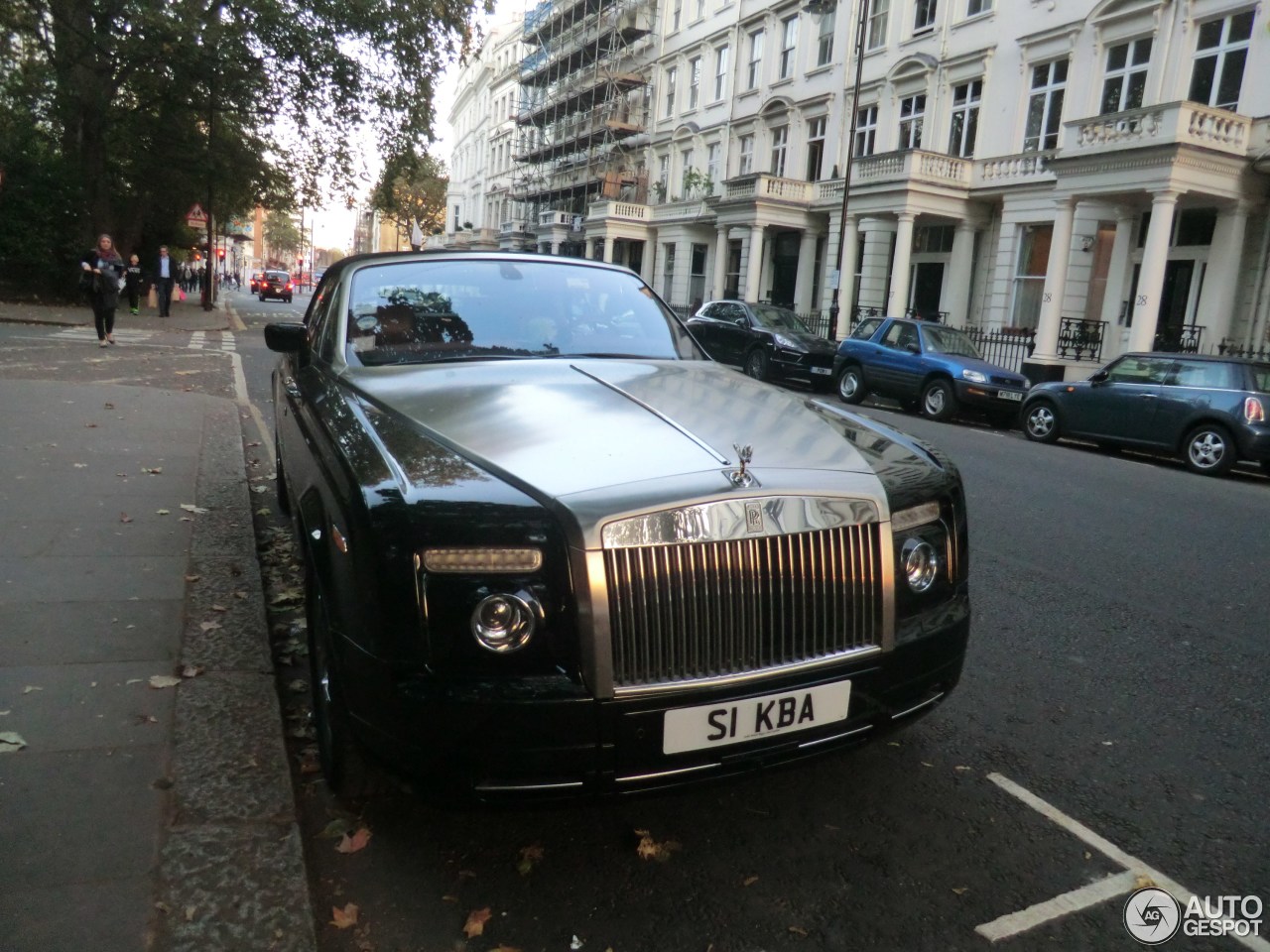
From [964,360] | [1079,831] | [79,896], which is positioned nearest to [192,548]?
[79,896]

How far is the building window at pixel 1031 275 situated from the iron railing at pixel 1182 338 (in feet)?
13.0

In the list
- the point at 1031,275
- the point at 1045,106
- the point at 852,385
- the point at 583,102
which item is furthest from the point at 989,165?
the point at 583,102

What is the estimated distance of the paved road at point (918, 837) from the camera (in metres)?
2.41

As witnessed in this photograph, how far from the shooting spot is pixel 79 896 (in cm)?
230

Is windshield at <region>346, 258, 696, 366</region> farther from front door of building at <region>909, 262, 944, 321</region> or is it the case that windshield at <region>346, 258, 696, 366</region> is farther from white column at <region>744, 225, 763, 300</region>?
white column at <region>744, 225, 763, 300</region>

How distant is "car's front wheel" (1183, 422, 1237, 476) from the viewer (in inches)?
475

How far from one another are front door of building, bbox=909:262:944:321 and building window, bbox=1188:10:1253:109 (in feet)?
28.0

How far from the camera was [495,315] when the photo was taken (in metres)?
4.04

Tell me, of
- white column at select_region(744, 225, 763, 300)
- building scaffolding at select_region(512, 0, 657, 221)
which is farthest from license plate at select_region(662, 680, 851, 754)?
building scaffolding at select_region(512, 0, 657, 221)

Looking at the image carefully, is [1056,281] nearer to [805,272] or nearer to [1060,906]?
[805,272]

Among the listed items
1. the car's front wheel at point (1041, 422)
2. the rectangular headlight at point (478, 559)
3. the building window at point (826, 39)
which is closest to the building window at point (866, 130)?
the building window at point (826, 39)

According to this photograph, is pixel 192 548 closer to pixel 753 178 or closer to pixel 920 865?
pixel 920 865

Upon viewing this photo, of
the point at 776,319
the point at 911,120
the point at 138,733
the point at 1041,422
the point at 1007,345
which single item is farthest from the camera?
the point at 911,120

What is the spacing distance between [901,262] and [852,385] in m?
10.5
